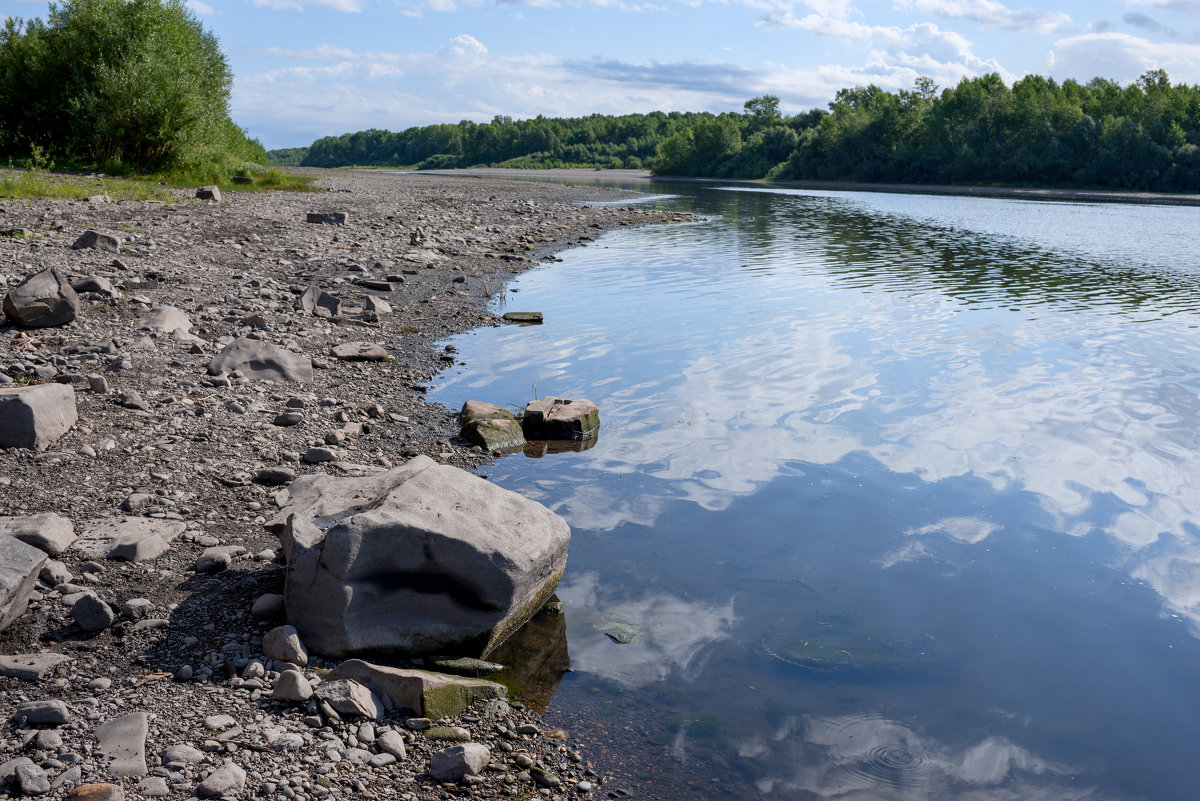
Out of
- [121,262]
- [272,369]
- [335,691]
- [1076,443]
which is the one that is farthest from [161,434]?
[1076,443]

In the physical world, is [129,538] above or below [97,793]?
above

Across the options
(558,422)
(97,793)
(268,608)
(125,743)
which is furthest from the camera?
(558,422)

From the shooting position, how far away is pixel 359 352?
1422 cm

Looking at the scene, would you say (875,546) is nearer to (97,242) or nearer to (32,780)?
(32,780)

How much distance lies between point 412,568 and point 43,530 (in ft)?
9.73

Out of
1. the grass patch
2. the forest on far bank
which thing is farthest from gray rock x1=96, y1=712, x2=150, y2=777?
the forest on far bank

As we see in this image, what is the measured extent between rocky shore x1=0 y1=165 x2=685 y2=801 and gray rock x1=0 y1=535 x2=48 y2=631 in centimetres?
14

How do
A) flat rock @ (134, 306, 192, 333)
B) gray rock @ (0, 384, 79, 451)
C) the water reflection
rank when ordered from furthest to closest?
1. flat rock @ (134, 306, 192, 333)
2. gray rock @ (0, 384, 79, 451)
3. the water reflection

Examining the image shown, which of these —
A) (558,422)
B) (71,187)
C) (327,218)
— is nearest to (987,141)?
(327,218)

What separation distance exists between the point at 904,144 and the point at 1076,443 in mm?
122480

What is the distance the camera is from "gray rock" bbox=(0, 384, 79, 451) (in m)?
8.21

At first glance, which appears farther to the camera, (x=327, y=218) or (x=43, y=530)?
(x=327, y=218)

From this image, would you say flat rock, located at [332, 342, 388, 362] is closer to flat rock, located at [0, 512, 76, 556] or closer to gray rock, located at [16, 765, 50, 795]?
flat rock, located at [0, 512, 76, 556]

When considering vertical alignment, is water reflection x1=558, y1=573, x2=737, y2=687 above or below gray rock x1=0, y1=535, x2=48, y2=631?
below
